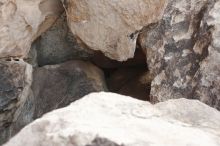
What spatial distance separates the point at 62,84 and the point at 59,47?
242 millimetres

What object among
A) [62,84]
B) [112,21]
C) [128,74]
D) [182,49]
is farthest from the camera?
[128,74]

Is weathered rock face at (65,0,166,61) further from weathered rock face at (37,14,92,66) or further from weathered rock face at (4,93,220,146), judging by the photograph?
weathered rock face at (4,93,220,146)

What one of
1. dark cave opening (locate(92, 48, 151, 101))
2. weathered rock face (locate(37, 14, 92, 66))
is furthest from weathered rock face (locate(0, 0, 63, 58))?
dark cave opening (locate(92, 48, 151, 101))

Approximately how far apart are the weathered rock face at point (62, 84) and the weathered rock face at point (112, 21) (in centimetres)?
26

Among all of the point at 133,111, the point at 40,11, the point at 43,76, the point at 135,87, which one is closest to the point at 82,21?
the point at 40,11

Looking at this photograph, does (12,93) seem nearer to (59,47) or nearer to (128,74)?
(59,47)

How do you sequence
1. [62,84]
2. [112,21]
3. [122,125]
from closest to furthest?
[122,125], [112,21], [62,84]

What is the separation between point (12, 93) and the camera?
2.54 meters

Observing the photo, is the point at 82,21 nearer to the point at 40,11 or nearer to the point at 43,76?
the point at 40,11

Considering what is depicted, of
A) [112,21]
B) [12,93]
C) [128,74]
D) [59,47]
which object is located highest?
[112,21]

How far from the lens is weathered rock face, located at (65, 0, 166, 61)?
2625 mm

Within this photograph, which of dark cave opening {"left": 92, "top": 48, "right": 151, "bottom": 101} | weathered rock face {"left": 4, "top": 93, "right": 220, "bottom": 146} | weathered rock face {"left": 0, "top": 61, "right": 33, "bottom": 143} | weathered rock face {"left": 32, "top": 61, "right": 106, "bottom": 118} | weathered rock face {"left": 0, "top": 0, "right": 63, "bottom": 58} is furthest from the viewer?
dark cave opening {"left": 92, "top": 48, "right": 151, "bottom": 101}

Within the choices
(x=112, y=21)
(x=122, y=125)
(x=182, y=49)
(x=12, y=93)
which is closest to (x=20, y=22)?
(x=12, y=93)

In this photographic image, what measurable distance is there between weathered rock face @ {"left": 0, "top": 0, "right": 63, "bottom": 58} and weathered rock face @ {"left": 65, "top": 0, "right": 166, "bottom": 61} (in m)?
0.15
